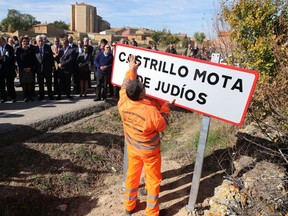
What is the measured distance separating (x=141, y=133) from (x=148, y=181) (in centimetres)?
68

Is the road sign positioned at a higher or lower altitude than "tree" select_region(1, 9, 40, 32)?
lower

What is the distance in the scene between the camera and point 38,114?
248 inches

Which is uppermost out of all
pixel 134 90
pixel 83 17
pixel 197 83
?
pixel 83 17

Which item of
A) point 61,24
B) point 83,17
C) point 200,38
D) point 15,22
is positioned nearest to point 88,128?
point 200,38

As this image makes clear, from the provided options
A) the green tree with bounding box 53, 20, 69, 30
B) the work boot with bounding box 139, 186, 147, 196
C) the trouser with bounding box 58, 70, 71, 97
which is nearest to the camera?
the work boot with bounding box 139, 186, 147, 196

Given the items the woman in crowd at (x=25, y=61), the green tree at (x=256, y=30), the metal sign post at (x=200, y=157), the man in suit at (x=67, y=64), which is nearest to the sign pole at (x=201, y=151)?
the metal sign post at (x=200, y=157)

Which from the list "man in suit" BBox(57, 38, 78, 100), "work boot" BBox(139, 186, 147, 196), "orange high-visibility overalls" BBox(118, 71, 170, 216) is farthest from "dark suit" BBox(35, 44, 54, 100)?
"work boot" BBox(139, 186, 147, 196)

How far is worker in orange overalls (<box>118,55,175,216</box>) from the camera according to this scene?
313 cm

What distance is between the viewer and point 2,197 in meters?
4.00

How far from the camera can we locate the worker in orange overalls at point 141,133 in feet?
10.3

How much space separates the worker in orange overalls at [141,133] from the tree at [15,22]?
6738 centimetres

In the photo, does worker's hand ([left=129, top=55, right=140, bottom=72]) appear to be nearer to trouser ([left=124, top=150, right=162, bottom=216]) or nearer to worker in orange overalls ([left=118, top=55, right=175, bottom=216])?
worker in orange overalls ([left=118, top=55, right=175, bottom=216])

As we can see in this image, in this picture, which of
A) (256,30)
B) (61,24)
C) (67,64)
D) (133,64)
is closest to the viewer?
(133,64)

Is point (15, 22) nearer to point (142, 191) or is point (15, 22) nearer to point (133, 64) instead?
point (133, 64)
